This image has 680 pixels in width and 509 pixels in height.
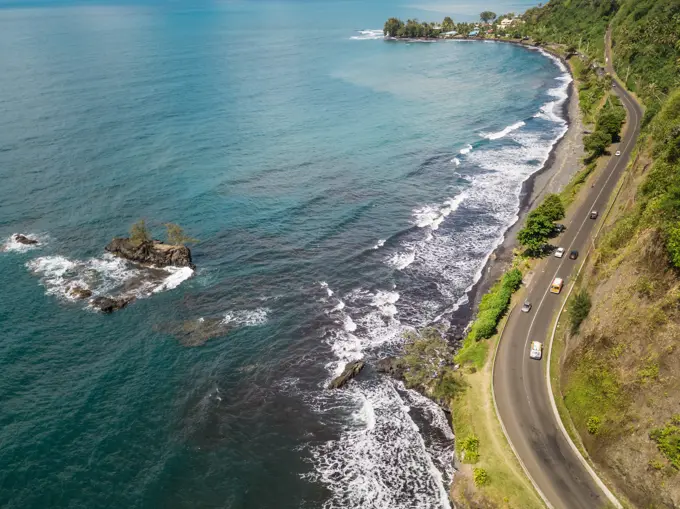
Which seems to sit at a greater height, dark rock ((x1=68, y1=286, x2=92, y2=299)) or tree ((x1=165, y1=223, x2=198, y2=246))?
tree ((x1=165, y1=223, x2=198, y2=246))

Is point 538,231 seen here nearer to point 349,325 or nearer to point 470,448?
point 349,325

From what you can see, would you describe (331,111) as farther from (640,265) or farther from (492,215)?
(640,265)

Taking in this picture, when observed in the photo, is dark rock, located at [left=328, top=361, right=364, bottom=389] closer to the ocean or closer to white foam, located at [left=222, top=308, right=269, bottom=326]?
the ocean

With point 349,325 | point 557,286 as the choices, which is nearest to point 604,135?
point 557,286

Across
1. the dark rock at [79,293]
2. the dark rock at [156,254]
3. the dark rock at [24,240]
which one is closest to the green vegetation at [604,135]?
the dark rock at [156,254]

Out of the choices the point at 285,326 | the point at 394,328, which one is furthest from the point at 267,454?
the point at 394,328

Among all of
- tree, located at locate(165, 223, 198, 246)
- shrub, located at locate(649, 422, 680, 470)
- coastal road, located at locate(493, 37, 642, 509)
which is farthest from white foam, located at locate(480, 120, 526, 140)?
shrub, located at locate(649, 422, 680, 470)
